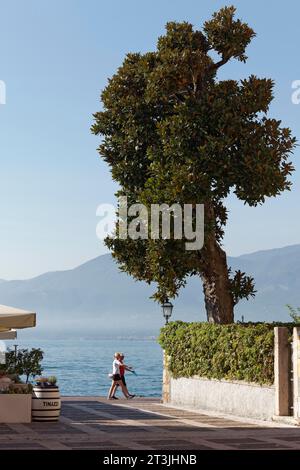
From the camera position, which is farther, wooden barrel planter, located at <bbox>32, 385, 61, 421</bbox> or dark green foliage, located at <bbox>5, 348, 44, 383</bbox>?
dark green foliage, located at <bbox>5, 348, 44, 383</bbox>

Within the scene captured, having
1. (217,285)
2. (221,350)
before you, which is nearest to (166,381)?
(217,285)

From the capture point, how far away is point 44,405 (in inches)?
838

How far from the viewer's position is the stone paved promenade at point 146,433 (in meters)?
16.3

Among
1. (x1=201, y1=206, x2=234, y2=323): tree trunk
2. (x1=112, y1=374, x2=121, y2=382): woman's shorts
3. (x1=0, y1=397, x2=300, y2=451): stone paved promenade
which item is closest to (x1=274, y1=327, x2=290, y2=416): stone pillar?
(x1=0, y1=397, x2=300, y2=451): stone paved promenade

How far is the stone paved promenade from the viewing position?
16281 mm

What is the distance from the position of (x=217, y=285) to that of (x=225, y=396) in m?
4.55

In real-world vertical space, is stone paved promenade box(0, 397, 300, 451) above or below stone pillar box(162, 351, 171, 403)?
below

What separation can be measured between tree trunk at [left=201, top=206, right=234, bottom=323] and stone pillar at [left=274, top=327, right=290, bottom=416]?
6.77 meters

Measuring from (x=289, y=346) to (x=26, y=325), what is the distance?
6371 mm

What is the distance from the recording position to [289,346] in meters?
22.1

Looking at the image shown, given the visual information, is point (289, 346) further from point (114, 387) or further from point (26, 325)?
point (114, 387)

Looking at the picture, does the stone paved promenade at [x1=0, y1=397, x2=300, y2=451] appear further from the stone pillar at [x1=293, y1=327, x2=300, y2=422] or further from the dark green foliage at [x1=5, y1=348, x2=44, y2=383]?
the dark green foliage at [x1=5, y1=348, x2=44, y2=383]

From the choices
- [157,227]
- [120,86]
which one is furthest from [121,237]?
[120,86]

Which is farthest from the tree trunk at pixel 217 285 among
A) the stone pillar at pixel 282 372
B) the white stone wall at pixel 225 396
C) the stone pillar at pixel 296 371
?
the stone pillar at pixel 296 371
